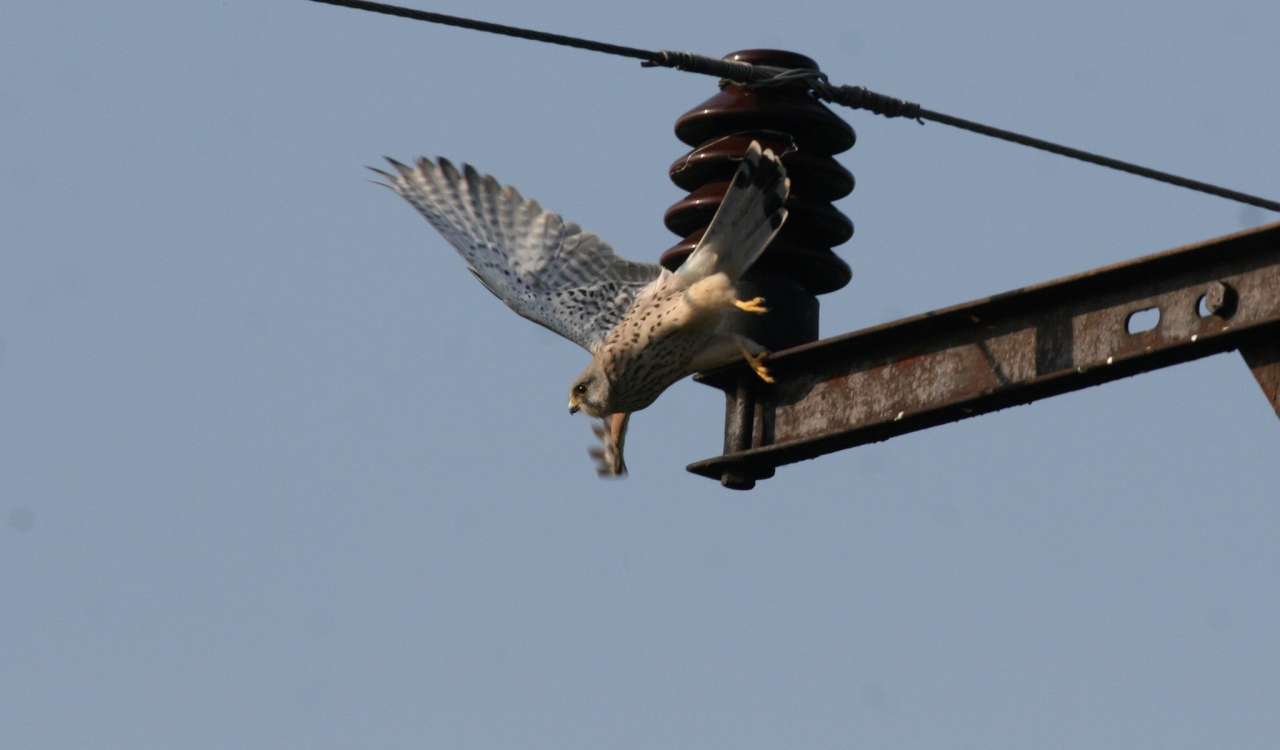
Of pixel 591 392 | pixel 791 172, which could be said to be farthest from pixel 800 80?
pixel 591 392

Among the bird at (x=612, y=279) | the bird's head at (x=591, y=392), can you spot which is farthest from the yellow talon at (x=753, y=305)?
the bird's head at (x=591, y=392)

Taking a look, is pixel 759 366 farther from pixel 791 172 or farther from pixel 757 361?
pixel 791 172

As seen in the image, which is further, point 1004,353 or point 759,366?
point 759,366

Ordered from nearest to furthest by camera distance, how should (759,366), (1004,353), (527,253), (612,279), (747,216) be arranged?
1. (1004,353)
2. (759,366)
3. (747,216)
4. (612,279)
5. (527,253)

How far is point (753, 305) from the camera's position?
23.6ft

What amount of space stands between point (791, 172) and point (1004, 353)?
51.6 inches

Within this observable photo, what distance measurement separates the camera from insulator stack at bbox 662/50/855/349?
7270 millimetres

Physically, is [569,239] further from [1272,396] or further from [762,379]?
[1272,396]

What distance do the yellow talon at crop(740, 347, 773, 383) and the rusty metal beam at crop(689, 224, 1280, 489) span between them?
0.08 feet

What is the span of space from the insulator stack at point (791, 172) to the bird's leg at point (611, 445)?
4.75 ft

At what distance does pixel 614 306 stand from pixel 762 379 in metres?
2.68

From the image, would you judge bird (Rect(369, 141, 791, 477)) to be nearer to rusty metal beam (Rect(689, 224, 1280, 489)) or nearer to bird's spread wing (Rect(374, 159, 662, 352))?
bird's spread wing (Rect(374, 159, 662, 352))

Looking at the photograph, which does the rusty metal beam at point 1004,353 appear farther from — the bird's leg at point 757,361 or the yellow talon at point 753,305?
the yellow talon at point 753,305

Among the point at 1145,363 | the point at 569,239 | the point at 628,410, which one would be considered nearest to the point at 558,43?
the point at 1145,363
